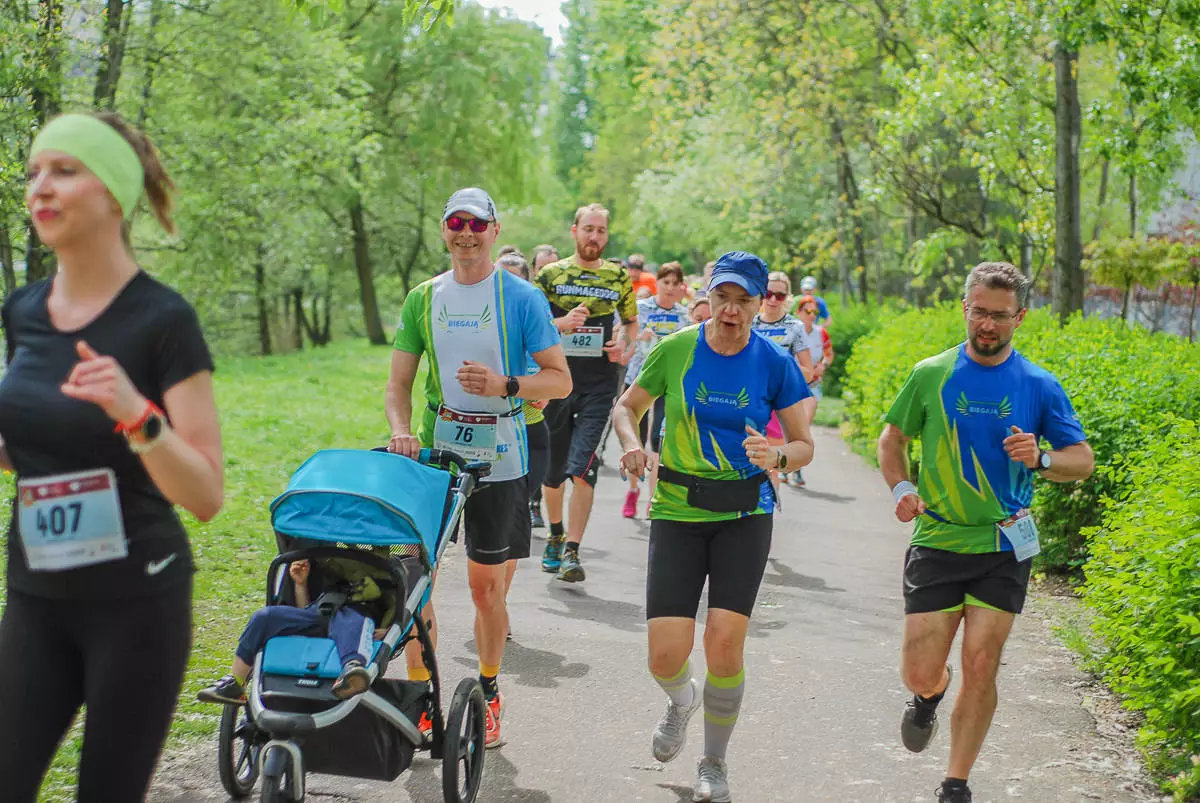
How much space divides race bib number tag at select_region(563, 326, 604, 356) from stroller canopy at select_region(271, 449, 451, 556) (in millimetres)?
5067

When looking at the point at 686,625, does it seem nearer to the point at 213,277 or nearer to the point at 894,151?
the point at 894,151

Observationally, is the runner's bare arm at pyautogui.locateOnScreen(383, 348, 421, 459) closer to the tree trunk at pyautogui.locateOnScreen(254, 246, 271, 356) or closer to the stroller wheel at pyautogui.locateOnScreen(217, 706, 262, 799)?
the stroller wheel at pyautogui.locateOnScreen(217, 706, 262, 799)

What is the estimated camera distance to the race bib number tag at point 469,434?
A: 5781 millimetres

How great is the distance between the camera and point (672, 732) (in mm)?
5438

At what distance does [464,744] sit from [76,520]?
7.89 ft

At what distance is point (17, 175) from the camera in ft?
35.6

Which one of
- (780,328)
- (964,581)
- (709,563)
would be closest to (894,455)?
(964,581)

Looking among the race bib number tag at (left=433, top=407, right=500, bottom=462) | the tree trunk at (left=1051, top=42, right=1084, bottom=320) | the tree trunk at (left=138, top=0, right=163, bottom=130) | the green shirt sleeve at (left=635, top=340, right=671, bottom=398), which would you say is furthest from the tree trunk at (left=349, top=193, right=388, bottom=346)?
the green shirt sleeve at (left=635, top=340, right=671, bottom=398)

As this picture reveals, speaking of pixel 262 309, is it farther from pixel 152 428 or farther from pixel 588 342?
pixel 152 428

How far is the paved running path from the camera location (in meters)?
5.44

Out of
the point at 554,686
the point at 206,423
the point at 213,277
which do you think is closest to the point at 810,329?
the point at 554,686

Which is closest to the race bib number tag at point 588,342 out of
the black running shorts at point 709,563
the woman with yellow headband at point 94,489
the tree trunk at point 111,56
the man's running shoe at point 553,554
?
the man's running shoe at point 553,554

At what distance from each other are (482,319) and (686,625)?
1522 millimetres

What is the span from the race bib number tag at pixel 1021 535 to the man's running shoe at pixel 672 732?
1.37 m
